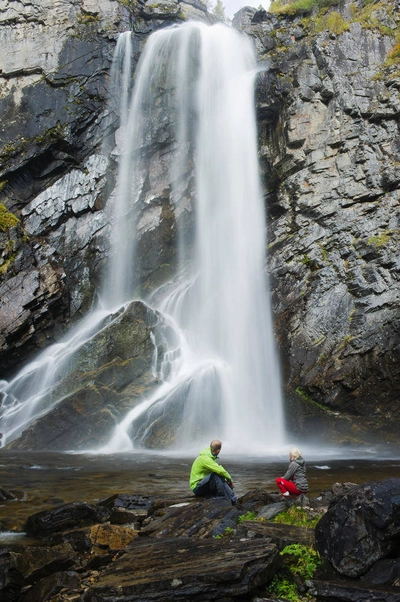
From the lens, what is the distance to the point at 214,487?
755cm

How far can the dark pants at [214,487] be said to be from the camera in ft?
24.6

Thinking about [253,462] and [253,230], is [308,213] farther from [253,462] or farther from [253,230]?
[253,462]

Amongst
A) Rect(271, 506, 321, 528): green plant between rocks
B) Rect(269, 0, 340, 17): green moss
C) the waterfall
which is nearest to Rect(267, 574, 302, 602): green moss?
Rect(271, 506, 321, 528): green plant between rocks

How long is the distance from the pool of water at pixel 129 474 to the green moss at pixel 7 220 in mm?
14160

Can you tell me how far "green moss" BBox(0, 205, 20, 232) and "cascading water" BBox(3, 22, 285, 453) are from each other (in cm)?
583

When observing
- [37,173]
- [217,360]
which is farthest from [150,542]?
[37,173]

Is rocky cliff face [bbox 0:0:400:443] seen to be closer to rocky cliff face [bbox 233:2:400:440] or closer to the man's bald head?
rocky cliff face [bbox 233:2:400:440]

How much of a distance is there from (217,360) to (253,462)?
7965 millimetres

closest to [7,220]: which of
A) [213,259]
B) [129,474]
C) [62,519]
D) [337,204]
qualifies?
[213,259]

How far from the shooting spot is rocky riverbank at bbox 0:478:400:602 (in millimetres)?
4027

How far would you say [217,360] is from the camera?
21.6 meters

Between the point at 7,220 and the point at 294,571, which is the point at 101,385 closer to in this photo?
the point at 7,220

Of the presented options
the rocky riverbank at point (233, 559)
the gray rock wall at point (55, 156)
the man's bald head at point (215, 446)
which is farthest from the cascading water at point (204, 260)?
the rocky riverbank at point (233, 559)

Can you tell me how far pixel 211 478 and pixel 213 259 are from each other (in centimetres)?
1896
